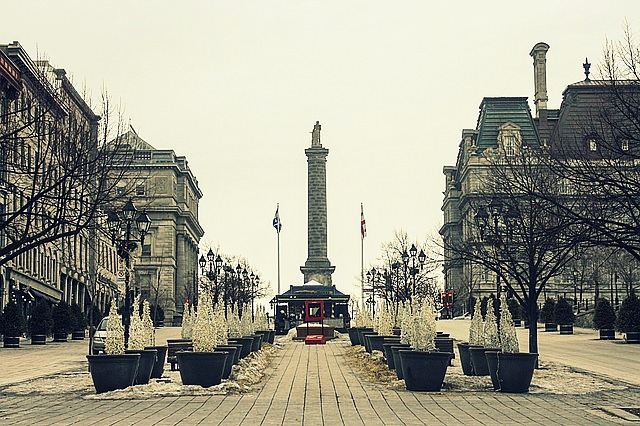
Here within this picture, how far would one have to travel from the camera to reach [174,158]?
148 meters

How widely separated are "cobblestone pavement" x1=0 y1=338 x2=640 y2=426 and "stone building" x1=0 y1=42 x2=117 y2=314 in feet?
30.2

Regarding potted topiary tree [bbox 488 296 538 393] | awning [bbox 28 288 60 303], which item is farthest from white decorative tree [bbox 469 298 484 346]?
awning [bbox 28 288 60 303]

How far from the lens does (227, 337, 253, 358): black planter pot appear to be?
3534 centimetres

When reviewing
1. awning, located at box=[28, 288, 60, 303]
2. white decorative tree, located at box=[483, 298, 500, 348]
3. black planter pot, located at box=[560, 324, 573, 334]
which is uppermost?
awning, located at box=[28, 288, 60, 303]

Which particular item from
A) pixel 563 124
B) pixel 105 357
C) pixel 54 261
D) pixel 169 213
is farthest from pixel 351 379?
pixel 169 213

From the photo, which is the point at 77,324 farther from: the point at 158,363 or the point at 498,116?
the point at 498,116

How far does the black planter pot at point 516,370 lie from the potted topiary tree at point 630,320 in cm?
2845

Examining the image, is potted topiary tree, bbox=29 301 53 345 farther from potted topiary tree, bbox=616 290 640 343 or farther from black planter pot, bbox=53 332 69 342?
potted topiary tree, bbox=616 290 640 343

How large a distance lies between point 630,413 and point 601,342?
3341 cm

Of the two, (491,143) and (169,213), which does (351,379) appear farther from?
(169,213)

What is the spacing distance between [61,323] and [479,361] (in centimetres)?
3930

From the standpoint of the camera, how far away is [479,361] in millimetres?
27234

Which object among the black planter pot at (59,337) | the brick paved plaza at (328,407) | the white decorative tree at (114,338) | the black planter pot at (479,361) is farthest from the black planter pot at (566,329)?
the white decorative tree at (114,338)

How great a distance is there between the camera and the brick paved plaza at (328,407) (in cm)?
1817
